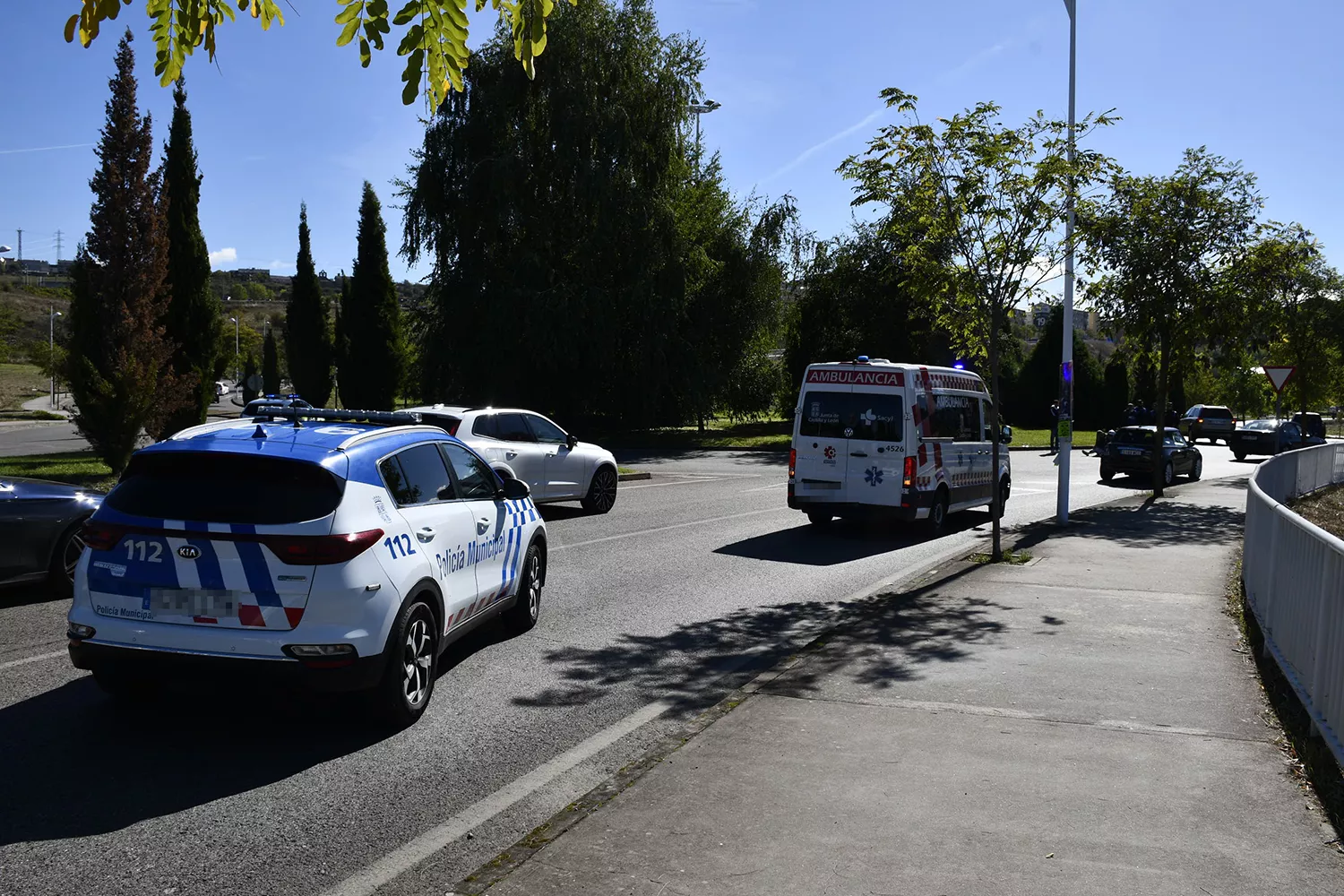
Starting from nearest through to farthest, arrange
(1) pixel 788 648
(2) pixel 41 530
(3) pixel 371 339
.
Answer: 1. (1) pixel 788 648
2. (2) pixel 41 530
3. (3) pixel 371 339

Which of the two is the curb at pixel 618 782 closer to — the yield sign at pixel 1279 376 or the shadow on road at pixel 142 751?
the shadow on road at pixel 142 751

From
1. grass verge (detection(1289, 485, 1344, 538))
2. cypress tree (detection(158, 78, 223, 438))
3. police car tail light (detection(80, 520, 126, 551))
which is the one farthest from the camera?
cypress tree (detection(158, 78, 223, 438))

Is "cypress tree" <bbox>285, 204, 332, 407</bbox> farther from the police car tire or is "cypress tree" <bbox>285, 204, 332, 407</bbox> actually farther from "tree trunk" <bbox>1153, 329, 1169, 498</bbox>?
the police car tire

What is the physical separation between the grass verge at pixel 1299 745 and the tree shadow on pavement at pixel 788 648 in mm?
1817

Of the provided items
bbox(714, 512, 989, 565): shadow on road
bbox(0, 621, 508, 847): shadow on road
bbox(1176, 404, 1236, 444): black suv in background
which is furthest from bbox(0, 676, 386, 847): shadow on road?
bbox(1176, 404, 1236, 444): black suv in background

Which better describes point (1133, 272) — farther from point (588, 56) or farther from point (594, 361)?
point (588, 56)

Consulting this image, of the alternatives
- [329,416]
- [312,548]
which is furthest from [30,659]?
[312,548]

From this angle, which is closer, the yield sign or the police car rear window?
the police car rear window

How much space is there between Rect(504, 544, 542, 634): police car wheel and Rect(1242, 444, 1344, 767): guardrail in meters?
5.07

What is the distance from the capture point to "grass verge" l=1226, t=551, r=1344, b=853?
4859 millimetres

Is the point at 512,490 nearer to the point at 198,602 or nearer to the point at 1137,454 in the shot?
the point at 198,602

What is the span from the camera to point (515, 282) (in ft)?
121

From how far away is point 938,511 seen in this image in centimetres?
1559

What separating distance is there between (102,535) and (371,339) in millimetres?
41871
